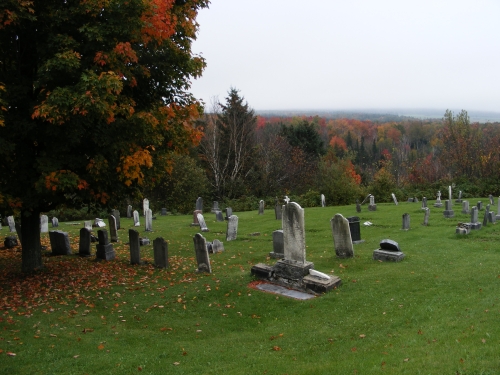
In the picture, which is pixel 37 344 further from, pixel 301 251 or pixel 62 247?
pixel 62 247

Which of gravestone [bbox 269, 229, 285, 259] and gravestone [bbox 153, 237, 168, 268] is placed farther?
gravestone [bbox 269, 229, 285, 259]

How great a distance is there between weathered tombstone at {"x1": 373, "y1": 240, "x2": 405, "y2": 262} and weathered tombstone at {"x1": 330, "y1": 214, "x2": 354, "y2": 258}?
0.81 m

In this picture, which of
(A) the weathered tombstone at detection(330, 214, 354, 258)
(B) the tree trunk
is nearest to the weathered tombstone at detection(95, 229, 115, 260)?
(B) the tree trunk

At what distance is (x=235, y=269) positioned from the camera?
42.9ft

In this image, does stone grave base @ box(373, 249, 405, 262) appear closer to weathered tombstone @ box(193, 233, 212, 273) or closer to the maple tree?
weathered tombstone @ box(193, 233, 212, 273)

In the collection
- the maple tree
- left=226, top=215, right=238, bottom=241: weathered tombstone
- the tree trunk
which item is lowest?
left=226, top=215, right=238, bottom=241: weathered tombstone

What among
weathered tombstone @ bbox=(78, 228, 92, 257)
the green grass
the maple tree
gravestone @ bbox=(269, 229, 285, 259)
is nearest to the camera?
the green grass

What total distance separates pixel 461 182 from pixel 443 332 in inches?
1523

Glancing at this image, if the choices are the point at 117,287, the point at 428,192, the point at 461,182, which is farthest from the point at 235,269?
the point at 461,182

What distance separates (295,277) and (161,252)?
4.64 metres

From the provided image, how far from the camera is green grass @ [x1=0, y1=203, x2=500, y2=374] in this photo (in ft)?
21.1

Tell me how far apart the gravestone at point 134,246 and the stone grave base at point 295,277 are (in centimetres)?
425

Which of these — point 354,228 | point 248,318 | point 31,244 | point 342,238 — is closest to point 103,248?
point 31,244

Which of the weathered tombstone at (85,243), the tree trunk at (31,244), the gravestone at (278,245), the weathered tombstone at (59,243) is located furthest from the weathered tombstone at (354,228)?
the tree trunk at (31,244)
